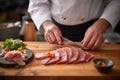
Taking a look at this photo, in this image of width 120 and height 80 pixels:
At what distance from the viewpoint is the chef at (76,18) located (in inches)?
50.3

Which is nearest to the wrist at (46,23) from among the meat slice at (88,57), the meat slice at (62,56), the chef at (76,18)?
the chef at (76,18)

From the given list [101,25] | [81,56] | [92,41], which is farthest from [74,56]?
[101,25]

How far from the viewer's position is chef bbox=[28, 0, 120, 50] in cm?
128

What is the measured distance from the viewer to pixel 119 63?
1165mm

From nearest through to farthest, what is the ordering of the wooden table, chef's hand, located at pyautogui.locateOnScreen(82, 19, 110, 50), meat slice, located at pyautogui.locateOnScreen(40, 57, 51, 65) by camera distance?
the wooden table < meat slice, located at pyautogui.locateOnScreen(40, 57, 51, 65) < chef's hand, located at pyautogui.locateOnScreen(82, 19, 110, 50)

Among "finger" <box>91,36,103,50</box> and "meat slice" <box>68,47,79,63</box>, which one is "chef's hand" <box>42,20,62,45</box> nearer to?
"meat slice" <box>68,47,79,63</box>

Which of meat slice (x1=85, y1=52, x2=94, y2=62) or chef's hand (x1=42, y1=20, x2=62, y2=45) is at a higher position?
chef's hand (x1=42, y1=20, x2=62, y2=45)

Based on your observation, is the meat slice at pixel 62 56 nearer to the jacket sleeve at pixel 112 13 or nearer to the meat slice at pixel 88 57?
the meat slice at pixel 88 57

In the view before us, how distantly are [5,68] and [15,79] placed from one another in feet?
0.32

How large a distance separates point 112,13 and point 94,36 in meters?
0.20

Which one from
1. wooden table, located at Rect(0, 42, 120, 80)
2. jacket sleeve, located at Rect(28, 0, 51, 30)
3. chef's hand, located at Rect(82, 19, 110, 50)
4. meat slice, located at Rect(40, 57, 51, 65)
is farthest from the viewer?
jacket sleeve, located at Rect(28, 0, 51, 30)

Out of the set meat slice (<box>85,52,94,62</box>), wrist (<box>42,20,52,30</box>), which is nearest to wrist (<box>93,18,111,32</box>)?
meat slice (<box>85,52,94,62</box>)

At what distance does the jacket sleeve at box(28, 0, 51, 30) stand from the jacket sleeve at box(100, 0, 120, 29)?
0.33 meters

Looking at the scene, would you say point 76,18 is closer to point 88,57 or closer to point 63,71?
point 88,57
